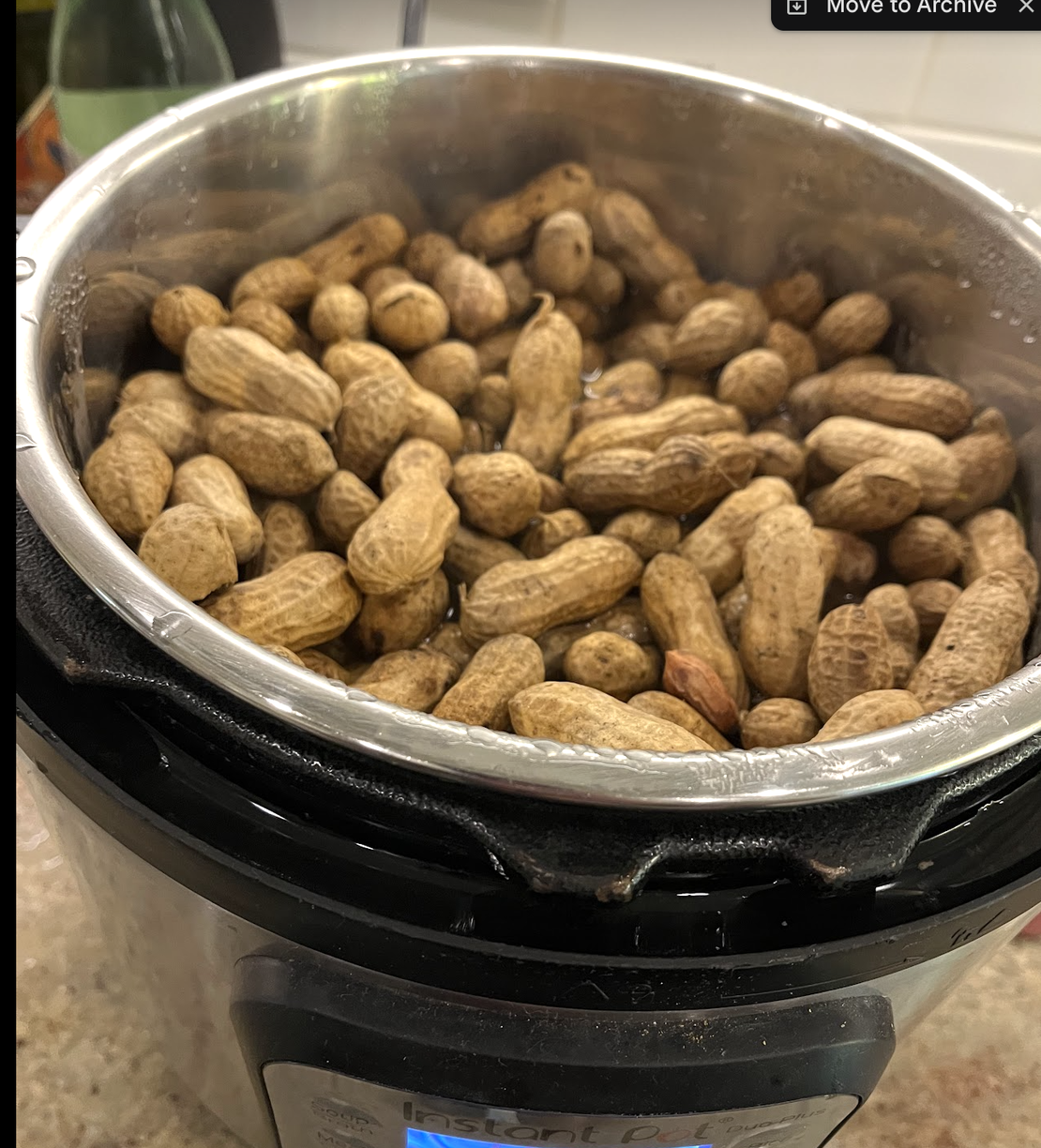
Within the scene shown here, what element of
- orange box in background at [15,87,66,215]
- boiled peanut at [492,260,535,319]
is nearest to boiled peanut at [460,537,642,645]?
boiled peanut at [492,260,535,319]

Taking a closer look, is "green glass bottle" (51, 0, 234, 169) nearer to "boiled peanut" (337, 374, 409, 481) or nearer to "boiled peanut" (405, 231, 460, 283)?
"boiled peanut" (405, 231, 460, 283)

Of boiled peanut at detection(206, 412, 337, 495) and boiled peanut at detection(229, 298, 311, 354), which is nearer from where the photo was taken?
boiled peanut at detection(206, 412, 337, 495)

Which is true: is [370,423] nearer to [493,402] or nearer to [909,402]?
[493,402]

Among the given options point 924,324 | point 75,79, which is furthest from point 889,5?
point 75,79

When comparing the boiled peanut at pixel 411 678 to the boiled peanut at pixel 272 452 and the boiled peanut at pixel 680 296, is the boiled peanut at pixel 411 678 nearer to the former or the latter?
the boiled peanut at pixel 272 452

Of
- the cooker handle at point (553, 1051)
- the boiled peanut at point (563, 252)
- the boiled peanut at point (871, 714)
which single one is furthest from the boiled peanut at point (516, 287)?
the cooker handle at point (553, 1051)
